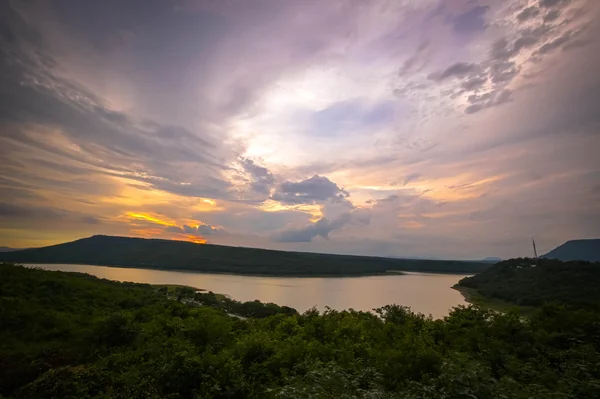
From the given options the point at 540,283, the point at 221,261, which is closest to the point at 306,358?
the point at 540,283

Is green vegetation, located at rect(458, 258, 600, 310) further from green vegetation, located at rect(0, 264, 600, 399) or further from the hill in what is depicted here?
the hill

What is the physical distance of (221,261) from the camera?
165 metres

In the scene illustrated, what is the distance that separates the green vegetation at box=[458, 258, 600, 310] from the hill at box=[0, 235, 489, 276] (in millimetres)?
67281

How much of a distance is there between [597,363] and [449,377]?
4380 millimetres

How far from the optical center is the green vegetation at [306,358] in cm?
802

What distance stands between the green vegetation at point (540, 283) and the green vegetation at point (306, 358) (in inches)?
1971

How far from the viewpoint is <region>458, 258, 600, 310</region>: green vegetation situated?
59.9m

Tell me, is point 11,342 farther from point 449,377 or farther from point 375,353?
point 449,377

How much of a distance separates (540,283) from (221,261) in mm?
131062

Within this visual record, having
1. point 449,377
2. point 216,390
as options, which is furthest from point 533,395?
point 216,390

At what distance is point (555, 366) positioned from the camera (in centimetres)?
991

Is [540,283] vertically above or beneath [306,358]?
beneath

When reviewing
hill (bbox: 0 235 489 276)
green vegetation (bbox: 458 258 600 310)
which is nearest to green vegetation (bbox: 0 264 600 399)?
green vegetation (bbox: 458 258 600 310)

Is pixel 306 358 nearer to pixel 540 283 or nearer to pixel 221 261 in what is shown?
pixel 540 283
